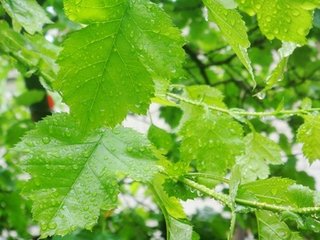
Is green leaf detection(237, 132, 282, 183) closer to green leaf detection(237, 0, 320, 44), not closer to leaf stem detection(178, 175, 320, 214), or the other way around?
leaf stem detection(178, 175, 320, 214)

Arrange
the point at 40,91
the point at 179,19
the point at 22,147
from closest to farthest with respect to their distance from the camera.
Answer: the point at 22,147 < the point at 40,91 < the point at 179,19

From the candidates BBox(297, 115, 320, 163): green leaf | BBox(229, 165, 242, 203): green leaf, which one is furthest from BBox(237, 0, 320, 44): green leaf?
BBox(297, 115, 320, 163): green leaf

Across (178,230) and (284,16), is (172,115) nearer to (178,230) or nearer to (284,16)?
(178,230)

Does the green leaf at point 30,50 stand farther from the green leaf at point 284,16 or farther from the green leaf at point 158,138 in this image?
the green leaf at point 284,16

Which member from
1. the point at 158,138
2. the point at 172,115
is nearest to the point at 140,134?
the point at 158,138

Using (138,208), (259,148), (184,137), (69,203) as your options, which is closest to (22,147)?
(69,203)

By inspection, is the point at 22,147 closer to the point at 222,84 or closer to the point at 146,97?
the point at 146,97

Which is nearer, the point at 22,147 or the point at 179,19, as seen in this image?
the point at 22,147
